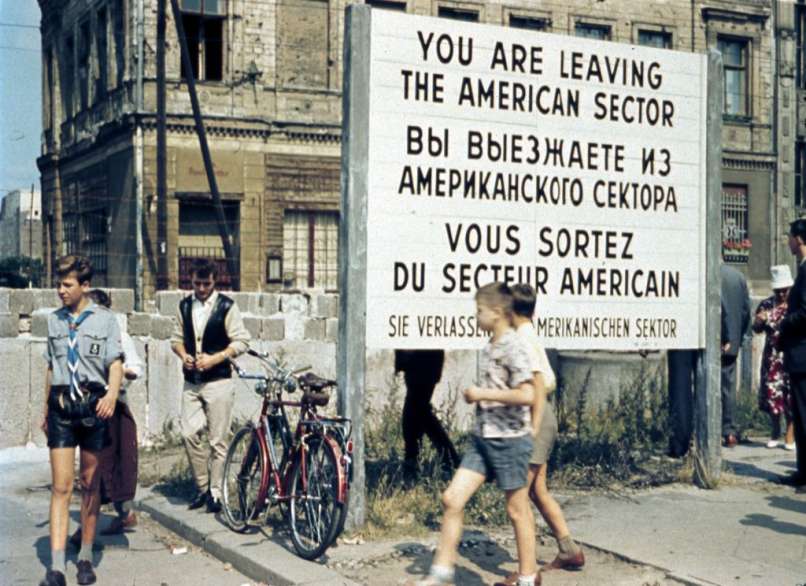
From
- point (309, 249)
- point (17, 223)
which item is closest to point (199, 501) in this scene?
point (309, 249)

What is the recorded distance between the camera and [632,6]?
32.1m

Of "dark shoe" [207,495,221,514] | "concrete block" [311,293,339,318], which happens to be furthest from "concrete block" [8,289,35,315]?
"dark shoe" [207,495,221,514]

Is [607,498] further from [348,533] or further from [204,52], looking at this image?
[204,52]

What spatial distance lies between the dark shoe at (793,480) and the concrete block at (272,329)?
19.2 ft

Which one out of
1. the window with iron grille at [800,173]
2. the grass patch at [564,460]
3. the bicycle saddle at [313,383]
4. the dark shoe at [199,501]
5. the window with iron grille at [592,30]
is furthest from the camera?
the window with iron grille at [800,173]

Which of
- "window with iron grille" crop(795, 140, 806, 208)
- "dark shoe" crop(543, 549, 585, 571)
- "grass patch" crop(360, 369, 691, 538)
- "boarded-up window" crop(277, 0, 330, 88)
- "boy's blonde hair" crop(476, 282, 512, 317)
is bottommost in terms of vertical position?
"dark shoe" crop(543, 549, 585, 571)

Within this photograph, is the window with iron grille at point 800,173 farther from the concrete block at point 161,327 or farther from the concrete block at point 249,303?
the concrete block at point 161,327

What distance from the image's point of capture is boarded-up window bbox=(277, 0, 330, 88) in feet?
91.2

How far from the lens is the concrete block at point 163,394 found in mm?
12461

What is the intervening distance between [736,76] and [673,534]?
29.5 meters

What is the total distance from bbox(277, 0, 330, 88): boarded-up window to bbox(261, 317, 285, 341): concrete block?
50.9ft

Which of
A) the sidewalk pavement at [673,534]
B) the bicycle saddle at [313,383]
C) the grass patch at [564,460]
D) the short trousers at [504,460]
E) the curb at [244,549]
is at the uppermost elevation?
the bicycle saddle at [313,383]

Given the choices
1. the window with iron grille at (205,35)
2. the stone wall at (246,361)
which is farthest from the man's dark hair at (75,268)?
the window with iron grille at (205,35)

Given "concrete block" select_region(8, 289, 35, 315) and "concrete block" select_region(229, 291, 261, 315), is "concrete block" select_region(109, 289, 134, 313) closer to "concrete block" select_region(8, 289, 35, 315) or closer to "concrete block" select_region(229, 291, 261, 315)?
"concrete block" select_region(8, 289, 35, 315)
